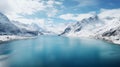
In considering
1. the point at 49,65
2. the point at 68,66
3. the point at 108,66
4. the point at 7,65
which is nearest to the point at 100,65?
the point at 108,66

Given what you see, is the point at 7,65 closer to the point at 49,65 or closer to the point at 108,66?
the point at 49,65

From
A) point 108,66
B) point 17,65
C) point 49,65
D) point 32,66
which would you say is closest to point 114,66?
point 108,66

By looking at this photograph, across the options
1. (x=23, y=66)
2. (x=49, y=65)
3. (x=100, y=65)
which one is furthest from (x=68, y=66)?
(x=23, y=66)

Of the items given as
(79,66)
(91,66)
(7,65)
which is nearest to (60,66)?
(79,66)

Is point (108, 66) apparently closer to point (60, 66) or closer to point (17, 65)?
point (60, 66)

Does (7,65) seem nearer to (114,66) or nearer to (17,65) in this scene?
(17,65)
